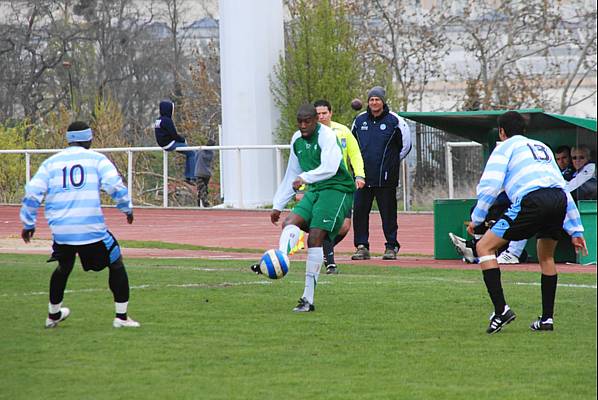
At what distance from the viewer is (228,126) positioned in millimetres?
33125

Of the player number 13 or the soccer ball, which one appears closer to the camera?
the player number 13

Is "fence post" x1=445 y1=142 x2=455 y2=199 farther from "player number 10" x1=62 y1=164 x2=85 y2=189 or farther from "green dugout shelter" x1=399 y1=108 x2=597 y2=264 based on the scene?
"player number 10" x1=62 y1=164 x2=85 y2=189

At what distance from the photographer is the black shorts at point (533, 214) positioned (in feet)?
35.6

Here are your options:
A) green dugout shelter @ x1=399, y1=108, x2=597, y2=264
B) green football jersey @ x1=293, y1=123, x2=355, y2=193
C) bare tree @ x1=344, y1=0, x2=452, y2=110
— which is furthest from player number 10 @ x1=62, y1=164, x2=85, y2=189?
bare tree @ x1=344, y1=0, x2=452, y2=110

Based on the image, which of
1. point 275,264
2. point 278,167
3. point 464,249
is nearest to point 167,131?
point 278,167

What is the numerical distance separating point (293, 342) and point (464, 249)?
24.0 feet

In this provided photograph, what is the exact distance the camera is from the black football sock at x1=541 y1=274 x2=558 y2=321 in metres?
11.1

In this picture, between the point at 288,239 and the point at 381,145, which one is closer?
the point at 288,239

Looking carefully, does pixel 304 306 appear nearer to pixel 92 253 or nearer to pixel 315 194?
pixel 315 194

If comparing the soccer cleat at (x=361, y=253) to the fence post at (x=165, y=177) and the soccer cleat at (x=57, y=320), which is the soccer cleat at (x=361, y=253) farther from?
the fence post at (x=165, y=177)

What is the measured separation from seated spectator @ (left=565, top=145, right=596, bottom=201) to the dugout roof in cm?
14

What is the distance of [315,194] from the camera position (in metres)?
12.8

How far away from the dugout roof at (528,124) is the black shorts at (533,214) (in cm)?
515

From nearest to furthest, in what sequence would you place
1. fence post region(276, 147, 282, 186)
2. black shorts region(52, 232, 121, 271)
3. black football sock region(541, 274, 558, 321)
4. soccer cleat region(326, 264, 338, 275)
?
1. black shorts region(52, 232, 121, 271)
2. black football sock region(541, 274, 558, 321)
3. soccer cleat region(326, 264, 338, 275)
4. fence post region(276, 147, 282, 186)
